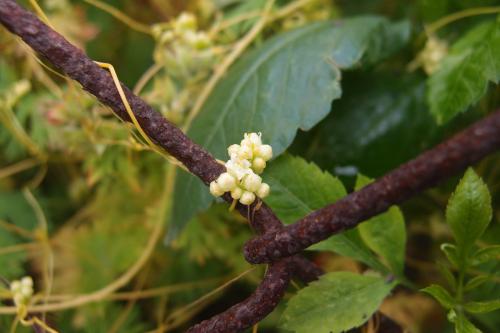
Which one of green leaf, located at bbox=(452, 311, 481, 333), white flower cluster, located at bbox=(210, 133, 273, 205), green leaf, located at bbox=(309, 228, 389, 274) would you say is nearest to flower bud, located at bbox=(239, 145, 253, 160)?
white flower cluster, located at bbox=(210, 133, 273, 205)

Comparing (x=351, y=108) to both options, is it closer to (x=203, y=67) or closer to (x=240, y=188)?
(x=203, y=67)

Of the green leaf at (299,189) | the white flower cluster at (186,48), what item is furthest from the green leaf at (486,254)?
the white flower cluster at (186,48)

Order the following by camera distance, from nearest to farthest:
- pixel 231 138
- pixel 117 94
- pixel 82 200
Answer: pixel 117 94, pixel 231 138, pixel 82 200

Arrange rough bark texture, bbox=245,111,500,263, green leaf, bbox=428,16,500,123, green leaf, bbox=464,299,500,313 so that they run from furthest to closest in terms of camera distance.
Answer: green leaf, bbox=428,16,500,123 < green leaf, bbox=464,299,500,313 < rough bark texture, bbox=245,111,500,263

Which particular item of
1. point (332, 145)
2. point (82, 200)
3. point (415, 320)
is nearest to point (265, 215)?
point (332, 145)

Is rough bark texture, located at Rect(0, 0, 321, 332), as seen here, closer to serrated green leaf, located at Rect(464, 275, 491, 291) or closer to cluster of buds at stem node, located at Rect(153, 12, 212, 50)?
serrated green leaf, located at Rect(464, 275, 491, 291)

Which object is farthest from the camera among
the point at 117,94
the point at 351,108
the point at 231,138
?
the point at 351,108

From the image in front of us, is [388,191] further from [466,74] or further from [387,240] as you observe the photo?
[466,74]

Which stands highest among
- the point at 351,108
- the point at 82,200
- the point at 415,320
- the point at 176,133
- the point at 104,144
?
the point at 82,200
